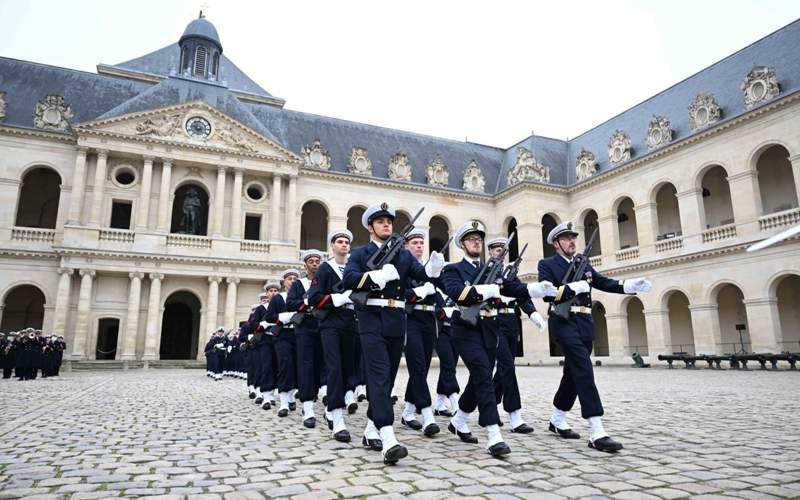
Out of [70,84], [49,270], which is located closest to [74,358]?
[49,270]

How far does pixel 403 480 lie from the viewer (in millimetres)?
4109

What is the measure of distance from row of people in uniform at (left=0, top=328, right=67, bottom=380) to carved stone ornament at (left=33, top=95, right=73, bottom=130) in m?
14.6

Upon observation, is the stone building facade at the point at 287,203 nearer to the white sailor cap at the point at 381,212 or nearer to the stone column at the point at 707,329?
the stone column at the point at 707,329

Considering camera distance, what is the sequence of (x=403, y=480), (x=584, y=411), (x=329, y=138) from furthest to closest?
(x=329, y=138) → (x=584, y=411) → (x=403, y=480)

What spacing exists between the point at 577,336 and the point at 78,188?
29284mm

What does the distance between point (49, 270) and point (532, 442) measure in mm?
29339

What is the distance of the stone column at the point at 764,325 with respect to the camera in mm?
21828

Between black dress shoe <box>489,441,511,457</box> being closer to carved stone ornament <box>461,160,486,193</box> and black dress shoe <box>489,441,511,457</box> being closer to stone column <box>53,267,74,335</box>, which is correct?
stone column <box>53,267,74,335</box>

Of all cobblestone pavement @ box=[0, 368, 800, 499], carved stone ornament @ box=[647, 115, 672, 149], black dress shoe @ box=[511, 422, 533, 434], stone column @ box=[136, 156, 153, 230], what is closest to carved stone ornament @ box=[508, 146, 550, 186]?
carved stone ornament @ box=[647, 115, 672, 149]

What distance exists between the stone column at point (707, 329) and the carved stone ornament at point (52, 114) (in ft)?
114

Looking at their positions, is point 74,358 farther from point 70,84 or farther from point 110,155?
point 70,84

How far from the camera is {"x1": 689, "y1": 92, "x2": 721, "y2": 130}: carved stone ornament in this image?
83.1 feet

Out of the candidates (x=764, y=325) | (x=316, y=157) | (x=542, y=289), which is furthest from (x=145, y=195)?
(x=764, y=325)

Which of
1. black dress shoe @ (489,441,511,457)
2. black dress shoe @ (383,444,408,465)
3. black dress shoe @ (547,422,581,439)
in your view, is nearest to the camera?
black dress shoe @ (383,444,408,465)
